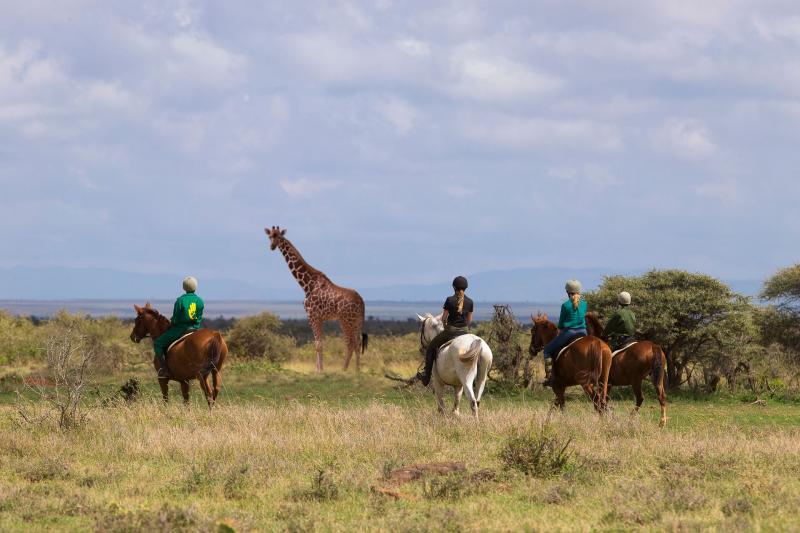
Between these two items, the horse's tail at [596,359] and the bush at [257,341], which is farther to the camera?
the bush at [257,341]

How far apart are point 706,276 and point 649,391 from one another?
3.39 meters

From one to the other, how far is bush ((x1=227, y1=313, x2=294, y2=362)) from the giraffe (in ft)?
17.2

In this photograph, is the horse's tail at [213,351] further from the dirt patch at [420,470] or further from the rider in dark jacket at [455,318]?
the dirt patch at [420,470]

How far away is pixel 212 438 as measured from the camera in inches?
513

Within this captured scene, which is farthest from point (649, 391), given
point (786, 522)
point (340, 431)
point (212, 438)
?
point (786, 522)

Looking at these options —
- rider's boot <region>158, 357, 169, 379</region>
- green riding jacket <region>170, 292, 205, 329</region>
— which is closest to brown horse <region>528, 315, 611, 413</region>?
green riding jacket <region>170, 292, 205, 329</region>

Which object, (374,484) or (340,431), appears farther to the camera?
(340,431)

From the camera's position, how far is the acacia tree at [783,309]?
27.8m

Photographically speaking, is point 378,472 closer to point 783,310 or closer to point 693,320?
point 693,320

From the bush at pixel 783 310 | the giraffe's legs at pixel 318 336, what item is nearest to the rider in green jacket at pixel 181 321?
the giraffe's legs at pixel 318 336

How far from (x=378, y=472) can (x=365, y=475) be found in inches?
10.3

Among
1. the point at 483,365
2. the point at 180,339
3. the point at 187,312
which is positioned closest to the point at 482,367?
the point at 483,365

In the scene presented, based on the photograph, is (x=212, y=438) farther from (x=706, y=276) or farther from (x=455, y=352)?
(x=706, y=276)

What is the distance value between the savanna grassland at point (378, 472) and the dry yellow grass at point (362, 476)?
24 millimetres
